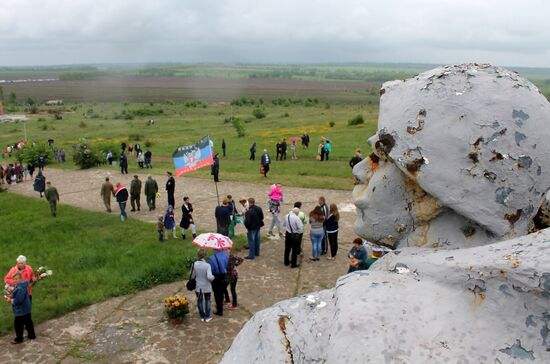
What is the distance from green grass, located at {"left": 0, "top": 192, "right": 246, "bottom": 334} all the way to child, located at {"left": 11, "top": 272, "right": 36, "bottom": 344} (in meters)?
0.58

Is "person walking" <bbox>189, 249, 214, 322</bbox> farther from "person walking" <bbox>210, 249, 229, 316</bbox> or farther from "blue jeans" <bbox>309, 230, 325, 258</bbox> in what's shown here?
"blue jeans" <bbox>309, 230, 325, 258</bbox>

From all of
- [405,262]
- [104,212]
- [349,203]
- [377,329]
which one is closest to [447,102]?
[405,262]

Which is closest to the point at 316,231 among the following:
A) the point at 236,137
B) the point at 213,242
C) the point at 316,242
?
the point at 316,242

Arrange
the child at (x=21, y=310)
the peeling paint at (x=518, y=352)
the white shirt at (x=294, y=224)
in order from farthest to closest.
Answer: the white shirt at (x=294, y=224) → the child at (x=21, y=310) → the peeling paint at (x=518, y=352)

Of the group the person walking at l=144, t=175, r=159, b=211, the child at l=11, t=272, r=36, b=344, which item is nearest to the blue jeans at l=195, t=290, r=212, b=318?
the child at l=11, t=272, r=36, b=344

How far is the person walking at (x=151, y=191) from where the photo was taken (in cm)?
1775

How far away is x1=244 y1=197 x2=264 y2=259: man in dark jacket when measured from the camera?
1266 centimetres

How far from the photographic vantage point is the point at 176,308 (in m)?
9.29

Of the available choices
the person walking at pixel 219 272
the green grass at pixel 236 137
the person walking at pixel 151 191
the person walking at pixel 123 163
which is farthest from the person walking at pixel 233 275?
the person walking at pixel 123 163

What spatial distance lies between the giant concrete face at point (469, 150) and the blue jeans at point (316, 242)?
32.0 ft

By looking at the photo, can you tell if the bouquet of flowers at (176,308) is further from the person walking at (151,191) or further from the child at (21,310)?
the person walking at (151,191)

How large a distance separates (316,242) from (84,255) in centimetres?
597

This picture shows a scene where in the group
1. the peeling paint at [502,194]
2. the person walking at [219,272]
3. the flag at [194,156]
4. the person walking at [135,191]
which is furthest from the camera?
the person walking at [135,191]

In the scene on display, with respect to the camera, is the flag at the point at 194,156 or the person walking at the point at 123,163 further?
the person walking at the point at 123,163
